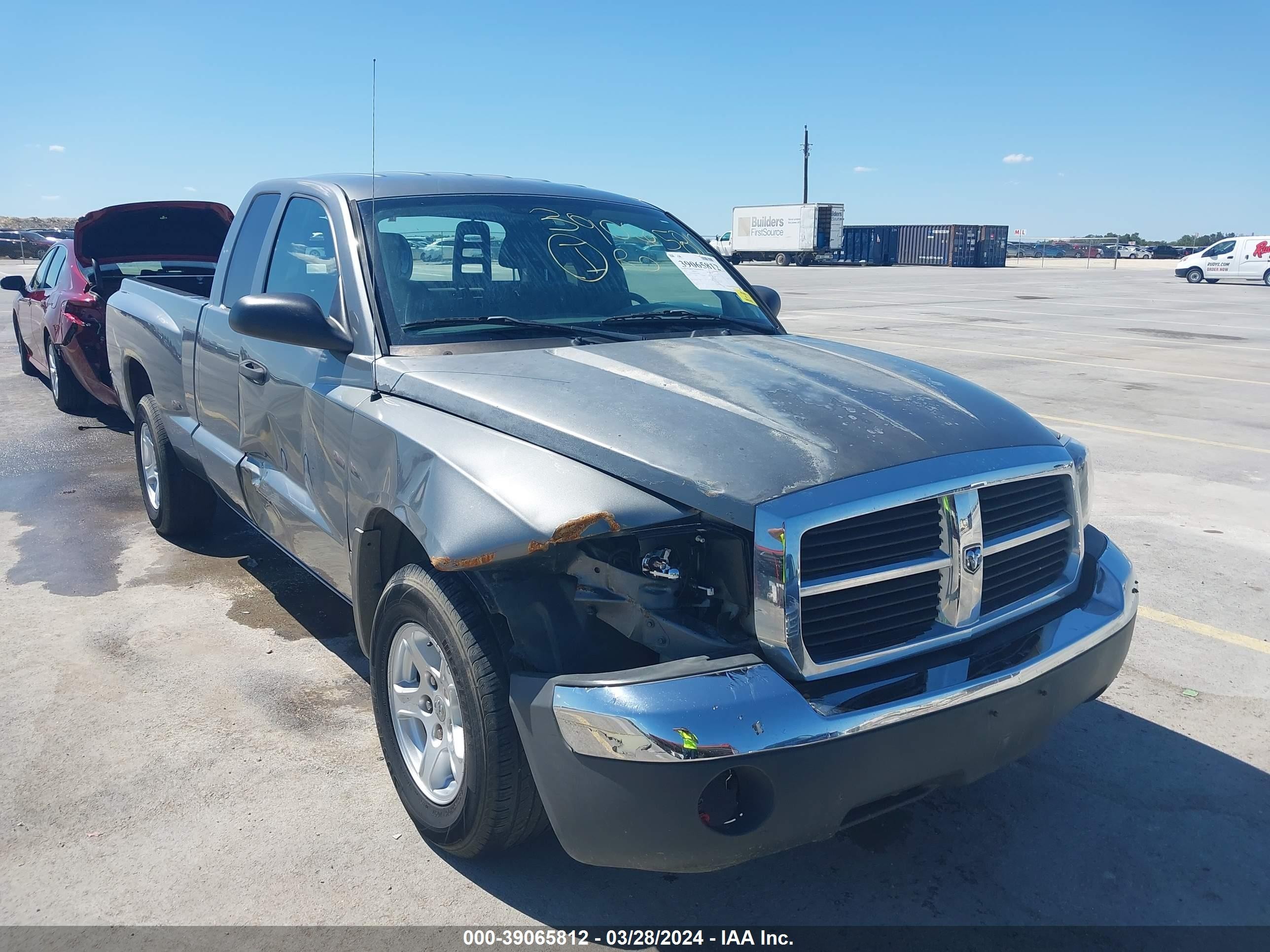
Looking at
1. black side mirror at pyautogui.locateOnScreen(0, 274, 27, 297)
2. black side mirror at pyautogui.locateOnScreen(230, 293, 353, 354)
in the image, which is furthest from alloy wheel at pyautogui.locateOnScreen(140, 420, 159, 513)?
black side mirror at pyautogui.locateOnScreen(0, 274, 27, 297)

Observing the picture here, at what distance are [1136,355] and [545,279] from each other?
1345 cm

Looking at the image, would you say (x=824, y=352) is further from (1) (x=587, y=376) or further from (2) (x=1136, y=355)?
(2) (x=1136, y=355)

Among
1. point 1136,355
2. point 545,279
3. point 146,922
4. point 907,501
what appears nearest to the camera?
point 907,501

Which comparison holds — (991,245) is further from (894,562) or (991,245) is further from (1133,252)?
→ (894,562)

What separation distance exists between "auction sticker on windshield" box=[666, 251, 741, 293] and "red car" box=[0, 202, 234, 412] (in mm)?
5608

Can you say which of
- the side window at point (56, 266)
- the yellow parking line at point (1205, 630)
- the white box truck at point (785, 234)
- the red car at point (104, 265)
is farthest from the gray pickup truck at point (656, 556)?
the white box truck at point (785, 234)

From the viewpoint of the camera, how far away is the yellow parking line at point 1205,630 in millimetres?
4457

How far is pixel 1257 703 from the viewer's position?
3.95m

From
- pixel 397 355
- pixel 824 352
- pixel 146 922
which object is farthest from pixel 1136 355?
pixel 146 922

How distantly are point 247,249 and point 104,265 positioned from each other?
211 inches

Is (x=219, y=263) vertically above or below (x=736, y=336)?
above

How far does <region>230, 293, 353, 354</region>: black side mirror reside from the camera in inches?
131

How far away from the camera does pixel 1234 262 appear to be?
3753cm

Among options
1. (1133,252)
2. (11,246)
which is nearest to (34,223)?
(11,246)
